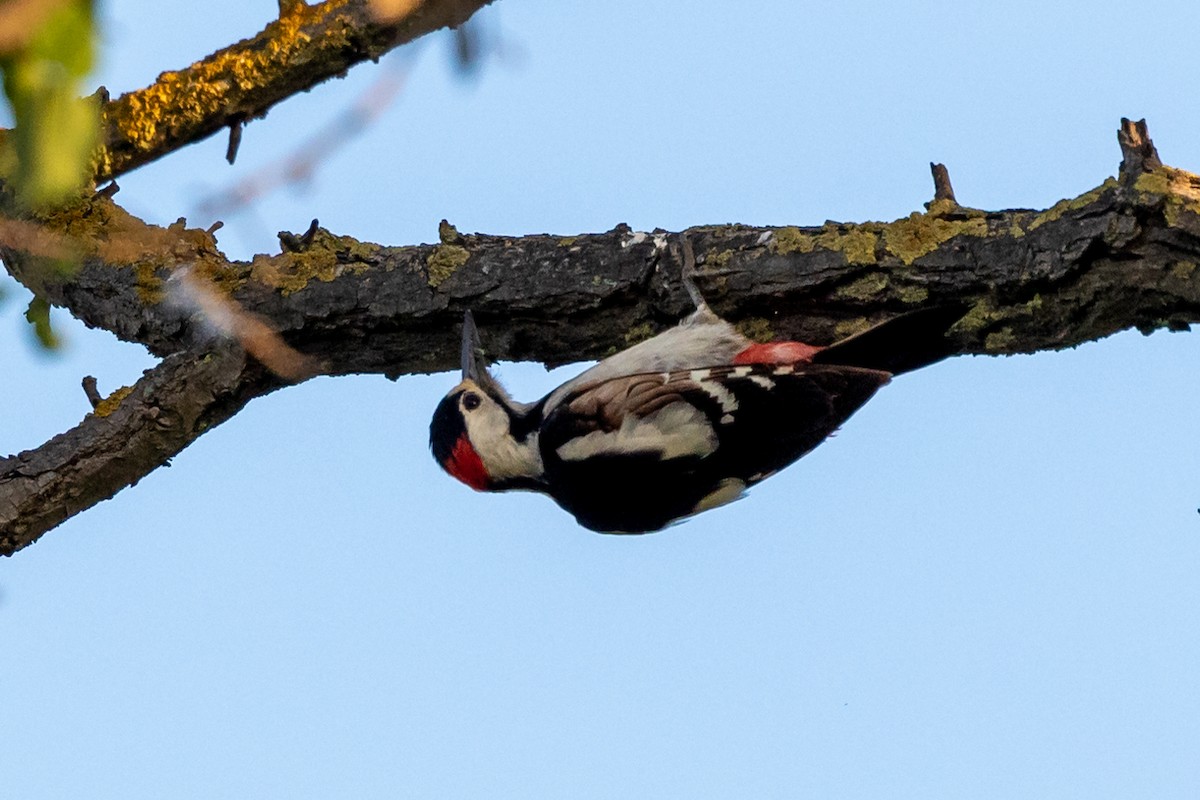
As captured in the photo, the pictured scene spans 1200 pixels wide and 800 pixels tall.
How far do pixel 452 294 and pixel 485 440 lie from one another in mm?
815

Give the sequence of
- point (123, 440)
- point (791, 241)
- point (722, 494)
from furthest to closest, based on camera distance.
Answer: point (722, 494)
point (123, 440)
point (791, 241)

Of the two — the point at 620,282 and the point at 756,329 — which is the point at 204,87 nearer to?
the point at 620,282

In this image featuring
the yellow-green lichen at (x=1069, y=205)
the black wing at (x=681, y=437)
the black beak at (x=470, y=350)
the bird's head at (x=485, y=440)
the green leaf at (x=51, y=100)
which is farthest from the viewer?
the bird's head at (x=485, y=440)

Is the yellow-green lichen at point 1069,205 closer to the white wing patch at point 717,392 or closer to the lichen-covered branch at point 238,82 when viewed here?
the white wing patch at point 717,392

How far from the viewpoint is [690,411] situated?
378 cm

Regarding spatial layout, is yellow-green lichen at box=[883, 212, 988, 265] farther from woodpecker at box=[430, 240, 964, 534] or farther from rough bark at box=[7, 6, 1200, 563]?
woodpecker at box=[430, 240, 964, 534]

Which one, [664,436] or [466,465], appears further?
[466,465]

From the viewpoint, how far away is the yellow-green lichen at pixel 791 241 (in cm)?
334

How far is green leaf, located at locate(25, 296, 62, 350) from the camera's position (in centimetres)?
348

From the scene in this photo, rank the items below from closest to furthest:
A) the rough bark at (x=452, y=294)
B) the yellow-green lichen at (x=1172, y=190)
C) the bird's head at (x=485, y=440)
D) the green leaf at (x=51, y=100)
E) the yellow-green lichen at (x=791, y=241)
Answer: the green leaf at (x=51, y=100)
the yellow-green lichen at (x=1172, y=190)
the rough bark at (x=452, y=294)
the yellow-green lichen at (x=791, y=241)
the bird's head at (x=485, y=440)

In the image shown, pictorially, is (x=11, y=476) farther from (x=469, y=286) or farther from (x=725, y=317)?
(x=725, y=317)

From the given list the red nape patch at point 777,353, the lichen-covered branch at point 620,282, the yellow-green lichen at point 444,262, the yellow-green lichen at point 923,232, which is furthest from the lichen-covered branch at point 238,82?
the yellow-green lichen at point 923,232

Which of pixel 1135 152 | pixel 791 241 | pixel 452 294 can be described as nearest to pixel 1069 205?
pixel 1135 152

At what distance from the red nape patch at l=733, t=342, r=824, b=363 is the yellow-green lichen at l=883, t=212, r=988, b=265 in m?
0.41
